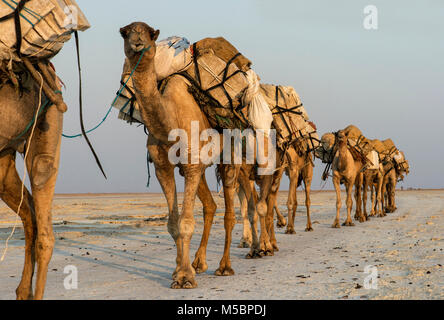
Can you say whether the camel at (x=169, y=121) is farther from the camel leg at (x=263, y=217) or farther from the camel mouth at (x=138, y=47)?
the camel leg at (x=263, y=217)

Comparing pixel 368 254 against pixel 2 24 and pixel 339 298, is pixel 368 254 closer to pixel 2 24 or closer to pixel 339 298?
pixel 339 298

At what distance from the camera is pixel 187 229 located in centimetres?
732

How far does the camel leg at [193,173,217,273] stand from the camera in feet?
28.6

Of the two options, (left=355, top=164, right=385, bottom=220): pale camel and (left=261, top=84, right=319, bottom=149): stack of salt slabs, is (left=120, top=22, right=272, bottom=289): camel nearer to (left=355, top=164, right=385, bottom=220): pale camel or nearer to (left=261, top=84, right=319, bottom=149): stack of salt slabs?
(left=261, top=84, right=319, bottom=149): stack of salt slabs

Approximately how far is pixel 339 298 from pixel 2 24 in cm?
485

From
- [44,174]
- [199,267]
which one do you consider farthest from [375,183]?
[44,174]

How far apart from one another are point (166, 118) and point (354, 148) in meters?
16.3

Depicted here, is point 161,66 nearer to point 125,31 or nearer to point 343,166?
point 125,31

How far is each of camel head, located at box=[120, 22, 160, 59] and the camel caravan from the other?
0.01 meters

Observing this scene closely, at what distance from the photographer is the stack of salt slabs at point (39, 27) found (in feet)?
15.9

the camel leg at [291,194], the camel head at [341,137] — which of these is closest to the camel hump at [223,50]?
the camel leg at [291,194]

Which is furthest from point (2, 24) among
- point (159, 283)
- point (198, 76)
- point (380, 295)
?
point (380, 295)

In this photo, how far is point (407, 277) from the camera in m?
7.61

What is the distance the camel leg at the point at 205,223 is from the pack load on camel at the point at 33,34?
4159 mm
